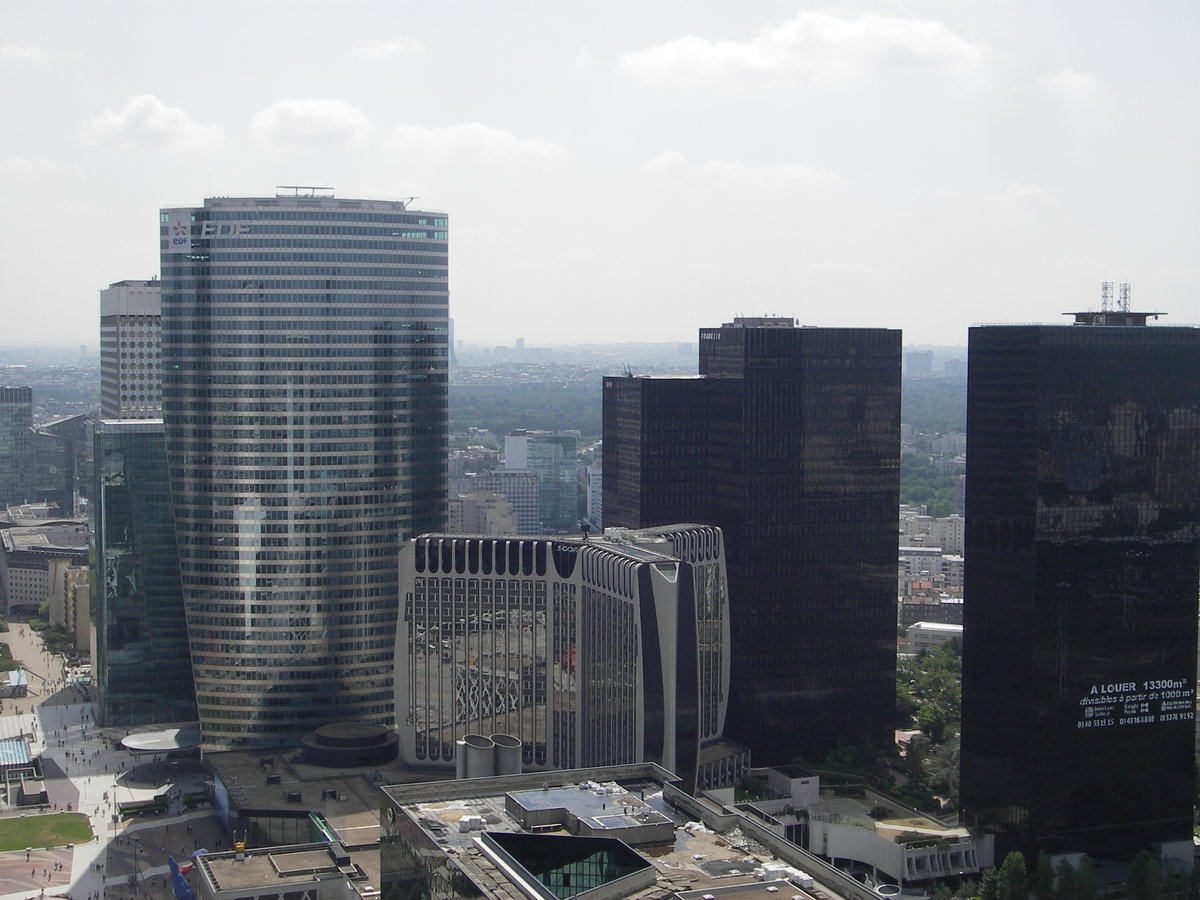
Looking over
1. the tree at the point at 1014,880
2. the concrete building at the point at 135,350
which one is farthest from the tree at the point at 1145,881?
the concrete building at the point at 135,350

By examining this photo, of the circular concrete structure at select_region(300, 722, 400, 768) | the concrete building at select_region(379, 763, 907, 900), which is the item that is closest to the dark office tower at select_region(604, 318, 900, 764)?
the circular concrete structure at select_region(300, 722, 400, 768)

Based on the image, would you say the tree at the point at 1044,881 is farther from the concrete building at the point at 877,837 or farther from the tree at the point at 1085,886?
the concrete building at the point at 877,837

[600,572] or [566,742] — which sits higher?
[600,572]

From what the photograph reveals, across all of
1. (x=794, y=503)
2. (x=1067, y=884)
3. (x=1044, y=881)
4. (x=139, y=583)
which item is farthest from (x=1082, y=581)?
(x=139, y=583)

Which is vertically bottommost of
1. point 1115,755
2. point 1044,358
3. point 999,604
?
point 1115,755

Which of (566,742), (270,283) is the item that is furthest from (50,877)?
(270,283)

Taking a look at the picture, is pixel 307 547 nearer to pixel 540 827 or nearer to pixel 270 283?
pixel 270 283

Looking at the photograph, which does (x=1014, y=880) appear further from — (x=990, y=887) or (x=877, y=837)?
(x=877, y=837)

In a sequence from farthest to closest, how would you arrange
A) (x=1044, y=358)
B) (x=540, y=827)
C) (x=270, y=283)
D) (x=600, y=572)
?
(x=270, y=283), (x=600, y=572), (x=1044, y=358), (x=540, y=827)
